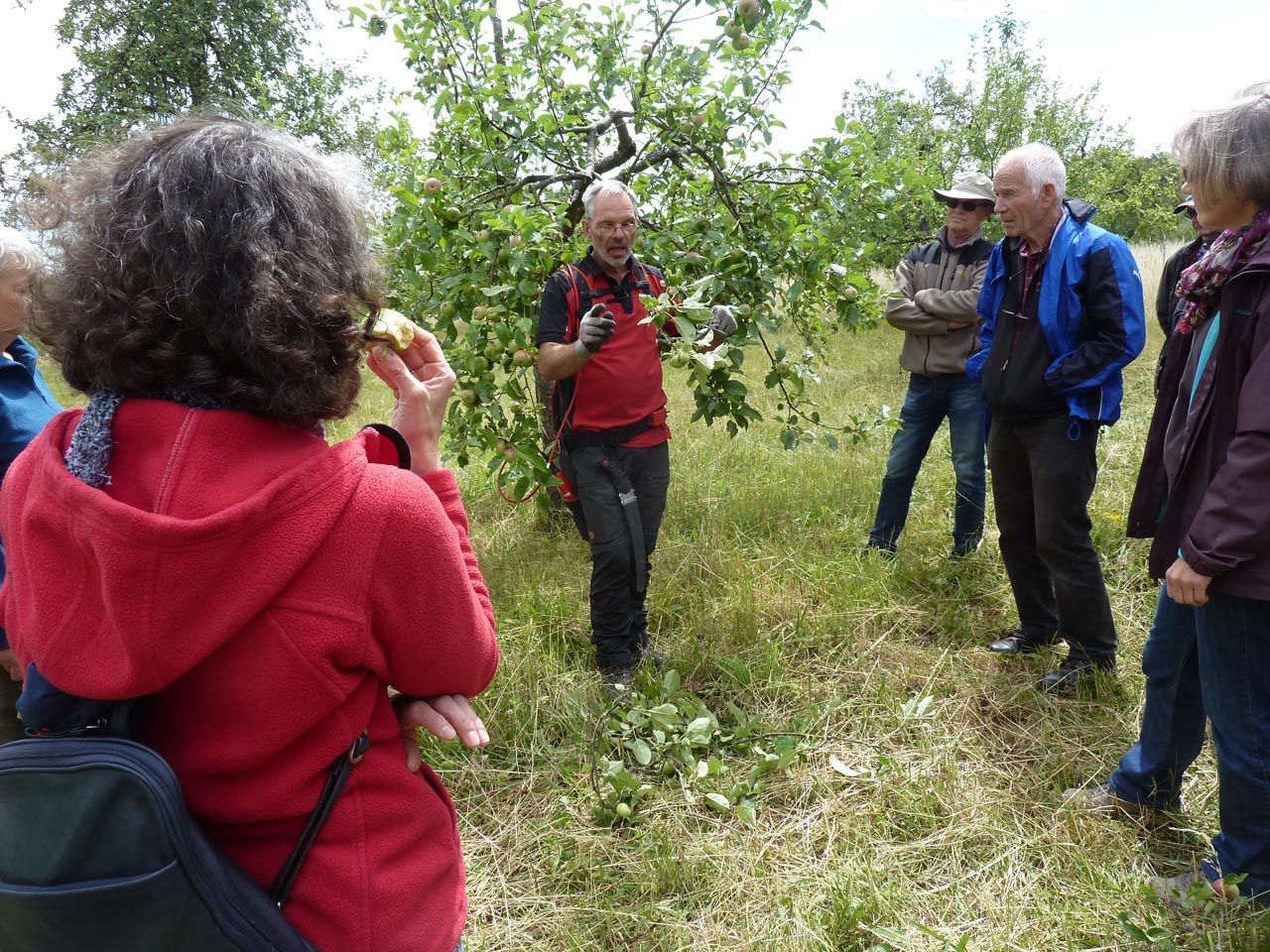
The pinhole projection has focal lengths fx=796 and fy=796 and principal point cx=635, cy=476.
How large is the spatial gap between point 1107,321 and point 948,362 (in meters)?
1.33

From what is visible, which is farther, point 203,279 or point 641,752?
point 641,752

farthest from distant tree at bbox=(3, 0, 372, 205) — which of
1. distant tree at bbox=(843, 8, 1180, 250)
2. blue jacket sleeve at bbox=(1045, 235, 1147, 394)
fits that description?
blue jacket sleeve at bbox=(1045, 235, 1147, 394)

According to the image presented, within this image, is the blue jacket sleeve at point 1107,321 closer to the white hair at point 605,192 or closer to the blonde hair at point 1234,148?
the blonde hair at point 1234,148

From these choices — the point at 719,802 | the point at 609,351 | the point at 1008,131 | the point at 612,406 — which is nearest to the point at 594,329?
the point at 609,351

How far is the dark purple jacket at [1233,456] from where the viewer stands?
1800 millimetres

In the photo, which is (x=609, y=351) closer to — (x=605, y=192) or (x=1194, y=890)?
(x=605, y=192)

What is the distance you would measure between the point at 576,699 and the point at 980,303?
7.96 ft

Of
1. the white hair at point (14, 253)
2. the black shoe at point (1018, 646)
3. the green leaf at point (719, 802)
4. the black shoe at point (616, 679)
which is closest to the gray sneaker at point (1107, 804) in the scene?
the black shoe at point (1018, 646)

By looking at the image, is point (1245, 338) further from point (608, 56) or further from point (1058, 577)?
point (608, 56)

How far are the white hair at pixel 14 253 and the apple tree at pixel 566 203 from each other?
1253 mm

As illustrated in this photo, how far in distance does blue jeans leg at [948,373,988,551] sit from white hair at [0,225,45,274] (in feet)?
13.0

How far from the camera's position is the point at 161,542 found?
2.68ft

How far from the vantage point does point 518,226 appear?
300cm

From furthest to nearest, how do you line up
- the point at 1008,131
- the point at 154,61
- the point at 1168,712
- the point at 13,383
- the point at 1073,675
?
the point at 154,61
the point at 1008,131
the point at 1073,675
the point at 1168,712
the point at 13,383
